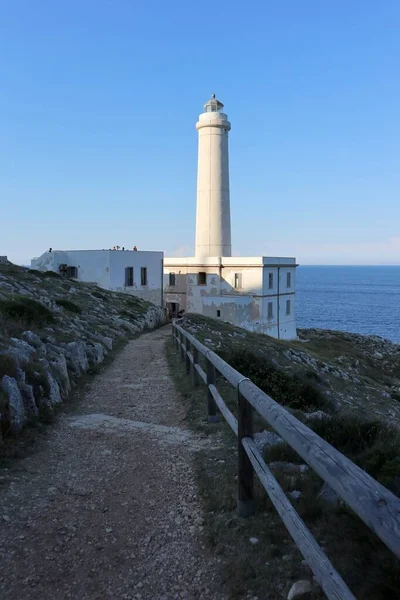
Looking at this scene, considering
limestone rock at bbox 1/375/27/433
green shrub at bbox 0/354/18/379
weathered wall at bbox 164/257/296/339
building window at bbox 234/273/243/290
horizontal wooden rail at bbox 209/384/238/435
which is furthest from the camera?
building window at bbox 234/273/243/290

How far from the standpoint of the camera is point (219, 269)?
140 feet

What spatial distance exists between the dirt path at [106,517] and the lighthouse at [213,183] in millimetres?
37477

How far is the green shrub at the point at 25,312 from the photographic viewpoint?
11673mm

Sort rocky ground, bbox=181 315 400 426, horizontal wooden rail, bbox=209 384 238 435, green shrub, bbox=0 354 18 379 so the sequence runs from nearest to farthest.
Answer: horizontal wooden rail, bbox=209 384 238 435
green shrub, bbox=0 354 18 379
rocky ground, bbox=181 315 400 426

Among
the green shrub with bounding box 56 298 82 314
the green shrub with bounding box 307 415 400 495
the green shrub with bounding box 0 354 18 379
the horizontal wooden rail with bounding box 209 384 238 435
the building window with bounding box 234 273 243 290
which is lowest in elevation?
the green shrub with bounding box 307 415 400 495

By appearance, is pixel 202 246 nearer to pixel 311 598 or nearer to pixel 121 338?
pixel 121 338

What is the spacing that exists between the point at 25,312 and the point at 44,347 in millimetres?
3743

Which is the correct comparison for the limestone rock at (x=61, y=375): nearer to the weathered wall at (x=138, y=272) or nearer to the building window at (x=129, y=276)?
the weathered wall at (x=138, y=272)

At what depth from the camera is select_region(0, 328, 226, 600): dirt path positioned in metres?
3.23

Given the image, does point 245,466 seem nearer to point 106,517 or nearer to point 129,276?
point 106,517

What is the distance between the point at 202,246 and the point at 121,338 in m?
28.3

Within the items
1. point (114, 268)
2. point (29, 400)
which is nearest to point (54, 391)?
point (29, 400)

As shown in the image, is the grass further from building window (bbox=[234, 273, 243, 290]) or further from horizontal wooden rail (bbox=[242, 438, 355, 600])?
building window (bbox=[234, 273, 243, 290])

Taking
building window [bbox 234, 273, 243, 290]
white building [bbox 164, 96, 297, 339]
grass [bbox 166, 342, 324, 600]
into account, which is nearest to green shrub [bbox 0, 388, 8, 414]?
grass [bbox 166, 342, 324, 600]
